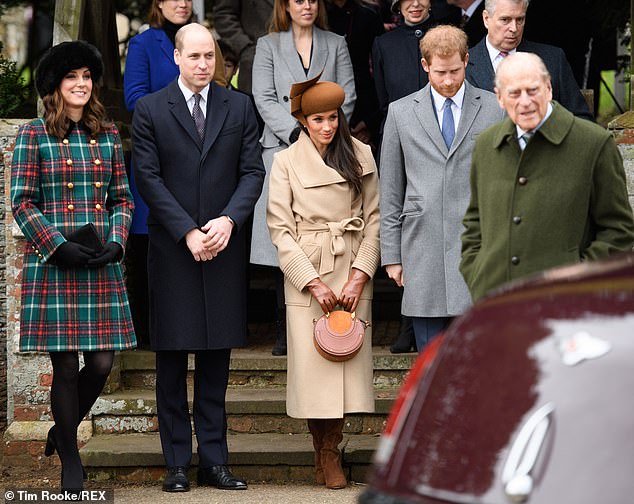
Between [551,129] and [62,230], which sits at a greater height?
[551,129]

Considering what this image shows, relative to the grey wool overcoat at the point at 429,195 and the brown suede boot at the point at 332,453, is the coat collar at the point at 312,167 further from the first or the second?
the brown suede boot at the point at 332,453

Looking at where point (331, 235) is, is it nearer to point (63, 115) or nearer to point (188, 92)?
point (188, 92)

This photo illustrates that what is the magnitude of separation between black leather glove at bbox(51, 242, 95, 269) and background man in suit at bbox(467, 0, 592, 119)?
87.5 inches

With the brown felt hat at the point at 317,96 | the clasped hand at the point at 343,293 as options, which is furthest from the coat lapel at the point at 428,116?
the clasped hand at the point at 343,293

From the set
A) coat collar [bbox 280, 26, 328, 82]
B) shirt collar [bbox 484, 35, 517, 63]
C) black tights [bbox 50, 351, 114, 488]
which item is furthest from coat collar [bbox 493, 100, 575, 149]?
coat collar [bbox 280, 26, 328, 82]

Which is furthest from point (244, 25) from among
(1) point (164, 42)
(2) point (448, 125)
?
(2) point (448, 125)

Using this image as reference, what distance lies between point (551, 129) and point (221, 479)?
2.76 metres

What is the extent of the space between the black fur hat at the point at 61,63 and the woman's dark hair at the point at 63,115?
0.05 meters

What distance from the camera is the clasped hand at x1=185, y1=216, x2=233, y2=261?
6938 millimetres

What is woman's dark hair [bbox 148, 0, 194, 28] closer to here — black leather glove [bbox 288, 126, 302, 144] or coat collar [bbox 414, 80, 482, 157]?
black leather glove [bbox 288, 126, 302, 144]

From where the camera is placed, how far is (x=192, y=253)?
275 inches

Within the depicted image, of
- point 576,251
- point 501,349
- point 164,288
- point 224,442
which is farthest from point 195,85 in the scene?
point 501,349

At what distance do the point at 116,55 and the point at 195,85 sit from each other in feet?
9.66

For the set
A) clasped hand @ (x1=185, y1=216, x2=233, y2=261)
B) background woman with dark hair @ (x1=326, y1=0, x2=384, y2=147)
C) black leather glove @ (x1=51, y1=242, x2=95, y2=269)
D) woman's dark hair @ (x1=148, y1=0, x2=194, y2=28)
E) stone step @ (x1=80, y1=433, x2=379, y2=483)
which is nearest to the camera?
black leather glove @ (x1=51, y1=242, x2=95, y2=269)
